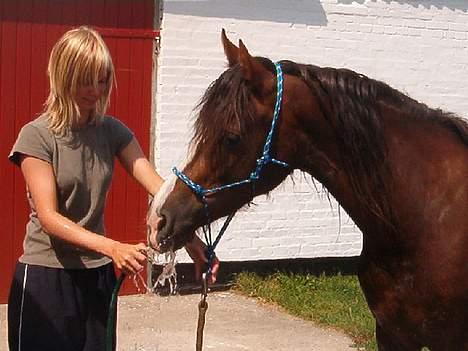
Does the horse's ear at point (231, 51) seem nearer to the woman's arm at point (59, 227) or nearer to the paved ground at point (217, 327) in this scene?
the woman's arm at point (59, 227)

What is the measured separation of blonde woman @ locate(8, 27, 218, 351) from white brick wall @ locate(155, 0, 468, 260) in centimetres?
390

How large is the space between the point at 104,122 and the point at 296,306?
4182 mm

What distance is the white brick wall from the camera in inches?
286

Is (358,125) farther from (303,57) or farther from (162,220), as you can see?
(303,57)

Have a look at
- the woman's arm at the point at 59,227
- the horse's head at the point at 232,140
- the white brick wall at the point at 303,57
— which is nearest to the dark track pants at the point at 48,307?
the woman's arm at the point at 59,227

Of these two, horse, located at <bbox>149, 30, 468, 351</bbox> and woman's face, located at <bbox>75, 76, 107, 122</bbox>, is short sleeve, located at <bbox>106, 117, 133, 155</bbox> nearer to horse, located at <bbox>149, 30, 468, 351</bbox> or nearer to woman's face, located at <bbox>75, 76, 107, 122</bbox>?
woman's face, located at <bbox>75, 76, 107, 122</bbox>

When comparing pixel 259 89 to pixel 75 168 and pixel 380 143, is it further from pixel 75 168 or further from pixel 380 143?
pixel 75 168

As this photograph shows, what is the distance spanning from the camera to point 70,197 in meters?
3.20

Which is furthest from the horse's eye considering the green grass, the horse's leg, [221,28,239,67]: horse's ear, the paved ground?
the green grass

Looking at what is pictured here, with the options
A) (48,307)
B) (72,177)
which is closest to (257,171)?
(72,177)

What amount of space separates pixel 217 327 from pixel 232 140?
3.87 meters

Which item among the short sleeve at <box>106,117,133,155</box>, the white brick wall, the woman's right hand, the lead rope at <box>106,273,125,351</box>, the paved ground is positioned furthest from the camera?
the white brick wall

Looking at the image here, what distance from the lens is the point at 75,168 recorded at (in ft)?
10.4

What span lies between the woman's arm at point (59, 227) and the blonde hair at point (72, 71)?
162 millimetres
